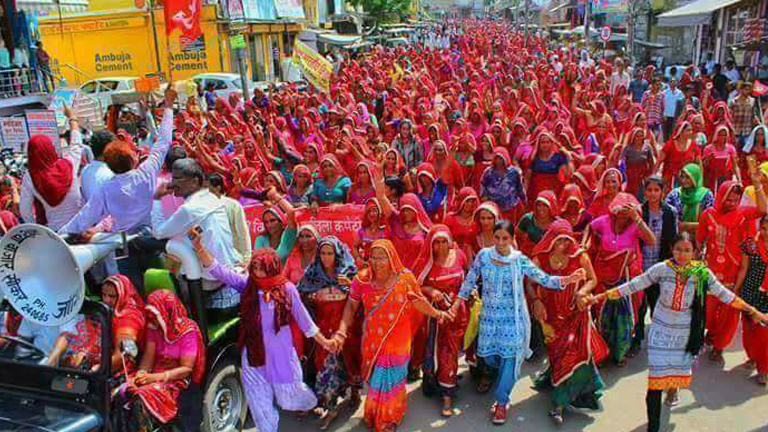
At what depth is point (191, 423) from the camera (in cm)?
378

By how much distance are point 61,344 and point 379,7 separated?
47.7m

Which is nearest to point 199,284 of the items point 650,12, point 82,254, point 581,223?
point 82,254

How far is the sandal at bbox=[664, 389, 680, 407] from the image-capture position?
451 centimetres

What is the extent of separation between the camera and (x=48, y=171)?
4.81m

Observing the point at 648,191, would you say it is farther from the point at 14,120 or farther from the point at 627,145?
the point at 14,120

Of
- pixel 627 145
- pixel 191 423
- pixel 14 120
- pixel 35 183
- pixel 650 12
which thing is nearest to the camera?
pixel 191 423

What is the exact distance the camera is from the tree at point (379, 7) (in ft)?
157

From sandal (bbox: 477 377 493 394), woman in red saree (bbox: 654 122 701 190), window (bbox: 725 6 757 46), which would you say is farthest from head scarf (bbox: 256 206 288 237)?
window (bbox: 725 6 757 46)

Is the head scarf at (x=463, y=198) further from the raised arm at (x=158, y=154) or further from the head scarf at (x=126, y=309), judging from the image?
the head scarf at (x=126, y=309)

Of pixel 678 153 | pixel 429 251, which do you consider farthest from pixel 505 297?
pixel 678 153

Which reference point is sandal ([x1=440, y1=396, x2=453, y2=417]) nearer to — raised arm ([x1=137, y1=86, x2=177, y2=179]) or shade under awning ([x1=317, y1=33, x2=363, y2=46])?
raised arm ([x1=137, y1=86, x2=177, y2=179])

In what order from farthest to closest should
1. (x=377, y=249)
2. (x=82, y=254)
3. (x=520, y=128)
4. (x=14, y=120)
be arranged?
(x=14, y=120) < (x=520, y=128) < (x=377, y=249) < (x=82, y=254)

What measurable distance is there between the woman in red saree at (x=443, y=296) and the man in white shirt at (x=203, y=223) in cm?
134

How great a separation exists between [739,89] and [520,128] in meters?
4.01
